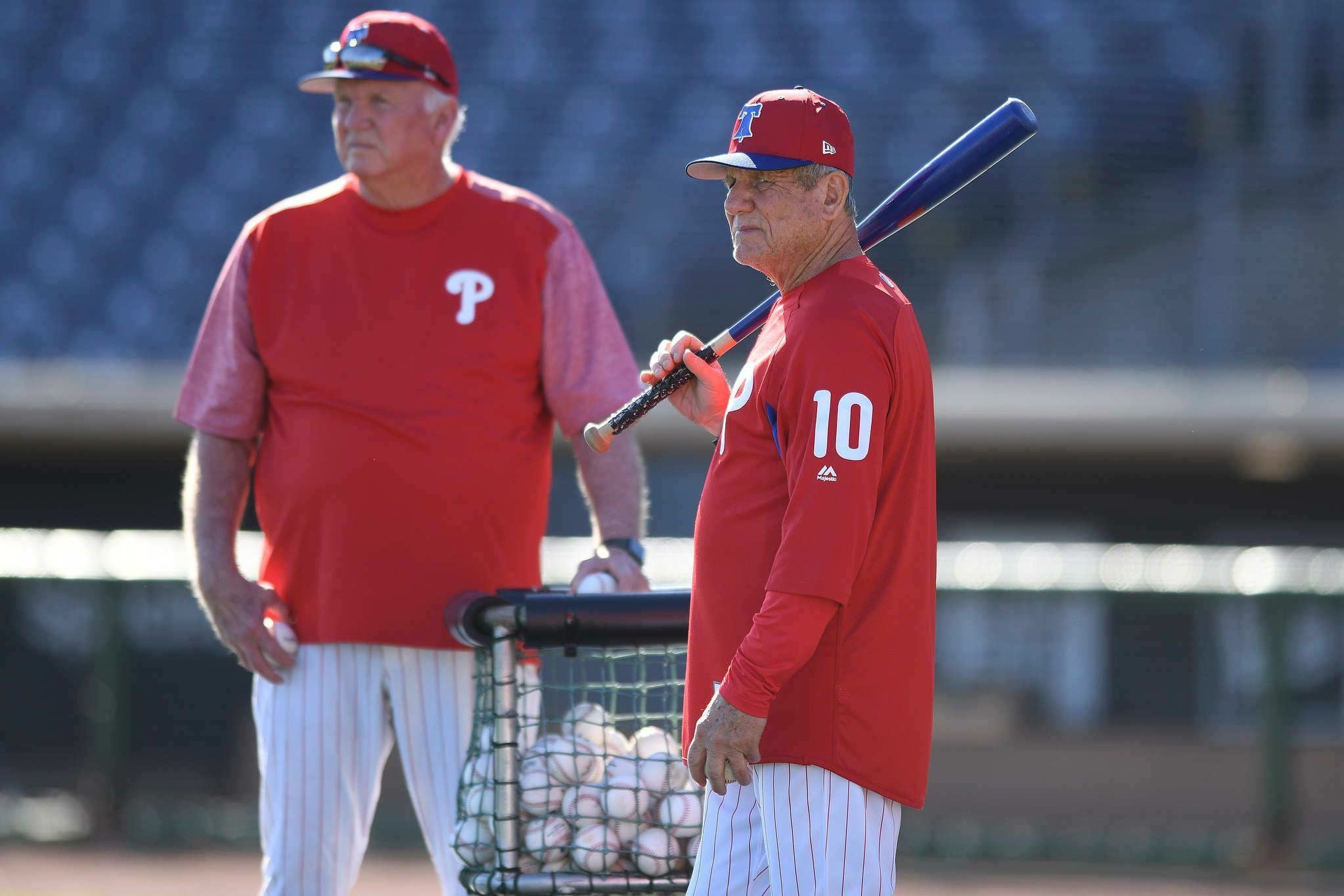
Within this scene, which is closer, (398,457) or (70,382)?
(398,457)

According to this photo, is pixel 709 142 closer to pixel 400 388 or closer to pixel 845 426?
pixel 400 388

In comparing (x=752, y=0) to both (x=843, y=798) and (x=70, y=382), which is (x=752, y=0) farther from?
(x=843, y=798)

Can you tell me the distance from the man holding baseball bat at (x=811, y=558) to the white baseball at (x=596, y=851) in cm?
22

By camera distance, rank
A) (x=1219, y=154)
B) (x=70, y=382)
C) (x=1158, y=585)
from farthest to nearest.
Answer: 1. (x=1219, y=154)
2. (x=70, y=382)
3. (x=1158, y=585)

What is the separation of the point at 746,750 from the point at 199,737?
5449 mm

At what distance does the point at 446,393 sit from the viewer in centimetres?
301

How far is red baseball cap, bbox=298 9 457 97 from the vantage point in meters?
3.03

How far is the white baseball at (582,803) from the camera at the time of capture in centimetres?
248

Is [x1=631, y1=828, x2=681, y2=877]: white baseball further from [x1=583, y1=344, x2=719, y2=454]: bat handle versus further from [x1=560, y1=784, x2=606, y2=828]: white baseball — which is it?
[x1=583, y1=344, x2=719, y2=454]: bat handle

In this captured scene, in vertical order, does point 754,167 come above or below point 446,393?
above

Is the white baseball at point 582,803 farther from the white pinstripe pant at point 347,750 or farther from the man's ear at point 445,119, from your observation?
the man's ear at point 445,119

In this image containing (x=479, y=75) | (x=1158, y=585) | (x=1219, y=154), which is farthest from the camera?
(x=479, y=75)

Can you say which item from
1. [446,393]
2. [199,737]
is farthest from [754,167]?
[199,737]

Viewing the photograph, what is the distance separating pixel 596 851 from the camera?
2.44 m
